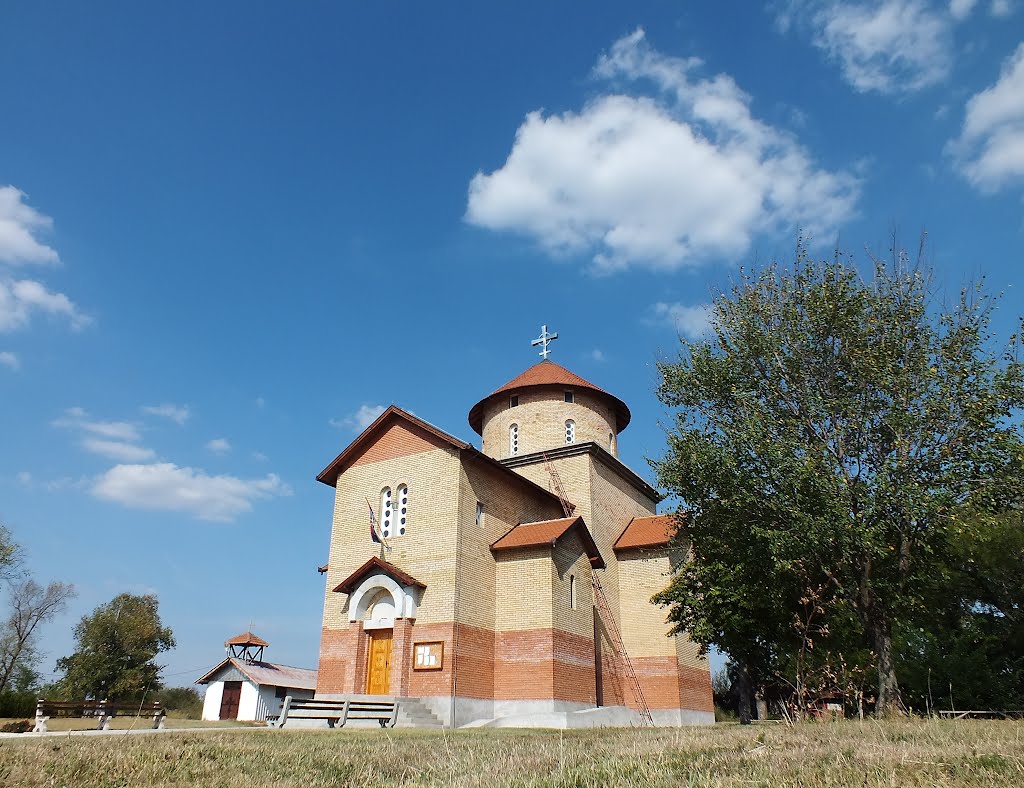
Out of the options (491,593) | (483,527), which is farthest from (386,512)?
(491,593)

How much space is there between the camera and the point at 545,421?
95.3ft

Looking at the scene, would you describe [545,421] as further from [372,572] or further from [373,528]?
[372,572]

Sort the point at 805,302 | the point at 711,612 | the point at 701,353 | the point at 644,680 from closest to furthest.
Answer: the point at 805,302 → the point at 701,353 → the point at 711,612 → the point at 644,680

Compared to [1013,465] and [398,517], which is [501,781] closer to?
[1013,465]

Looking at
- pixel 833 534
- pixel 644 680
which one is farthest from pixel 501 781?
pixel 644 680

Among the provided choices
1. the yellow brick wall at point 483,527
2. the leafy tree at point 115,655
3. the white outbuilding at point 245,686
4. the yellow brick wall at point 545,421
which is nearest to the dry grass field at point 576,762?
the yellow brick wall at point 483,527

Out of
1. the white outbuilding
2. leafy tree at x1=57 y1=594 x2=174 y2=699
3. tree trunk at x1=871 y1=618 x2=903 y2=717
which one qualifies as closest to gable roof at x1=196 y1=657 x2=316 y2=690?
the white outbuilding

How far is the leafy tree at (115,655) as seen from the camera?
41.5 m

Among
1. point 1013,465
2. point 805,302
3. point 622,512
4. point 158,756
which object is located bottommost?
point 158,756

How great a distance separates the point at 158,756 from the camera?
707 centimetres

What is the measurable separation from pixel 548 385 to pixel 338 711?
15.8 metres

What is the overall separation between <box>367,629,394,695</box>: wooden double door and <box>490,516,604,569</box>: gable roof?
4.21m

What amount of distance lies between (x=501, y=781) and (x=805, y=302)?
14.2 m

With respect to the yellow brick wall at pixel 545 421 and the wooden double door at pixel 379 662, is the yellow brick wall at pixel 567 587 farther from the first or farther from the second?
the yellow brick wall at pixel 545 421
